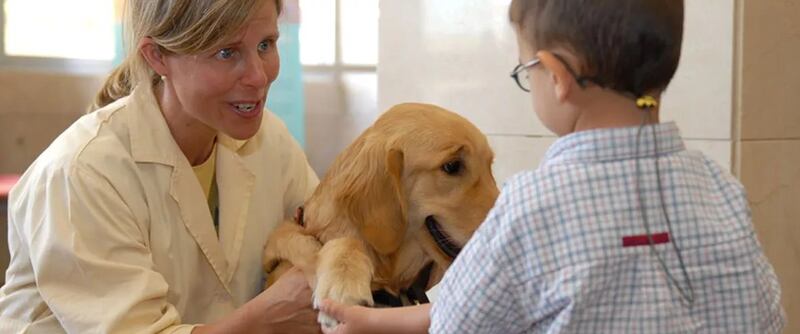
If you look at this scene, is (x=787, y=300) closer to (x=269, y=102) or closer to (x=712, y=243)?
(x=712, y=243)

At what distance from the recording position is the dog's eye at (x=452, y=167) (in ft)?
4.89

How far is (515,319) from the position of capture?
3.41 ft

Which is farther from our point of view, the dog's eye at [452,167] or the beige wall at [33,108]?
the beige wall at [33,108]

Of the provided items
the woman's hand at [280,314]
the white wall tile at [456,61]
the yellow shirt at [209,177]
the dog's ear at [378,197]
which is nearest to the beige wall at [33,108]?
the white wall tile at [456,61]

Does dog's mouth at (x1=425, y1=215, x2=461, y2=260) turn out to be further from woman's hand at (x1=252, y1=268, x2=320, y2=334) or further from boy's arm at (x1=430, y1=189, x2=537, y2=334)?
boy's arm at (x1=430, y1=189, x2=537, y2=334)

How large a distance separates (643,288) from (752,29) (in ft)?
2.99

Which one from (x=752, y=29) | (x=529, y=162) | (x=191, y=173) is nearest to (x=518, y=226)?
(x=191, y=173)

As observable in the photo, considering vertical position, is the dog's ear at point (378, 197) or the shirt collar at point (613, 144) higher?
the shirt collar at point (613, 144)

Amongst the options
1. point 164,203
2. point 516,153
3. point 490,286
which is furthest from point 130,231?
point 516,153

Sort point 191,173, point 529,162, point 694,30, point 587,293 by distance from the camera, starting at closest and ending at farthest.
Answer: point 587,293, point 191,173, point 694,30, point 529,162

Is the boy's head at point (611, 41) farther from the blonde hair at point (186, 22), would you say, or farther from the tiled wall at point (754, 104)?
the tiled wall at point (754, 104)

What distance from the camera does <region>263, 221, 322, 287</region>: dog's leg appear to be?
153 centimetres

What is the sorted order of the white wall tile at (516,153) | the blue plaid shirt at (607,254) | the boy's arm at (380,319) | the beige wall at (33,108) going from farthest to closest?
1. the beige wall at (33,108)
2. the white wall tile at (516,153)
3. the boy's arm at (380,319)
4. the blue plaid shirt at (607,254)

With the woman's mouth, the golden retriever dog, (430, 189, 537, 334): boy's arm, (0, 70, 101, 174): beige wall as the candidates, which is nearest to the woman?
the woman's mouth
